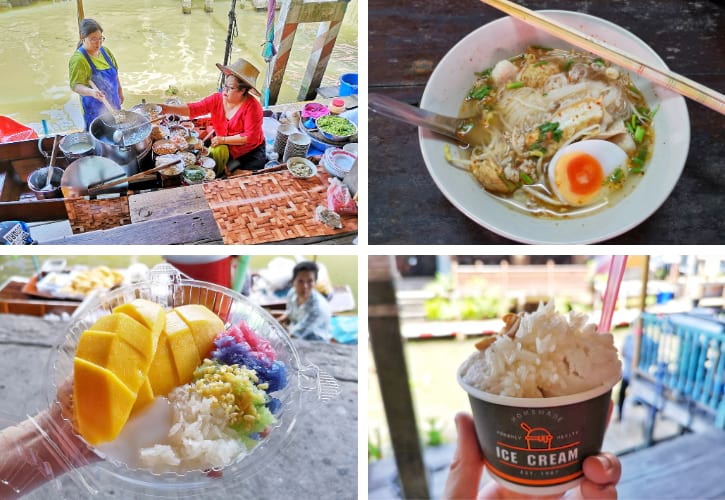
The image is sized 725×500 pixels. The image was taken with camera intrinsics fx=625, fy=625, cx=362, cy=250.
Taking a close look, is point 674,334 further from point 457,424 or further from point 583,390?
point 457,424

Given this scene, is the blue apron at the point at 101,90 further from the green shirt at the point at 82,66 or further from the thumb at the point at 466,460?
the thumb at the point at 466,460

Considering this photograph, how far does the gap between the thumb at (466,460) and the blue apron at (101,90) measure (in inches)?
41.6

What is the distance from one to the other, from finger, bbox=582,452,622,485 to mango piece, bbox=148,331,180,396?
89 cm

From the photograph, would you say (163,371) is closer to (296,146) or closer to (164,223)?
(164,223)

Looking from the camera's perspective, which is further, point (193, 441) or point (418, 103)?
point (418, 103)

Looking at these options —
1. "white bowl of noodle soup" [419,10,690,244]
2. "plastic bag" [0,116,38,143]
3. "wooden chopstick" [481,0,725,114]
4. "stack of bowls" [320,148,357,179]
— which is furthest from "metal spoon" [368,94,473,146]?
"plastic bag" [0,116,38,143]

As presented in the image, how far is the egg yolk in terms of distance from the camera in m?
1.27

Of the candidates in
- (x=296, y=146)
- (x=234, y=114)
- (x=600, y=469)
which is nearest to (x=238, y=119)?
(x=234, y=114)

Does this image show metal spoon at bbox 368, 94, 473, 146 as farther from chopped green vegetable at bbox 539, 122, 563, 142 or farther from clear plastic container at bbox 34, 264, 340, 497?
clear plastic container at bbox 34, 264, 340, 497

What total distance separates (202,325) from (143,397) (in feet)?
0.62

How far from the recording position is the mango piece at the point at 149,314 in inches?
51.4

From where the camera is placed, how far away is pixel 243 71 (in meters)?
1.38

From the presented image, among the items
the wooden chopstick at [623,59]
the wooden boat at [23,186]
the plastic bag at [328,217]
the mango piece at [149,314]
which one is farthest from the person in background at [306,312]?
the wooden chopstick at [623,59]

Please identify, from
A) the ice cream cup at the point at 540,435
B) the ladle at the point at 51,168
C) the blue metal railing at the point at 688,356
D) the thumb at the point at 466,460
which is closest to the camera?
the ice cream cup at the point at 540,435
